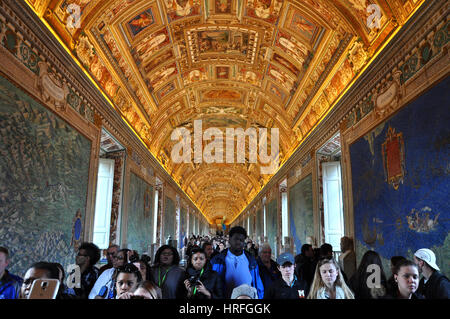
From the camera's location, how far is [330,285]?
3717 mm

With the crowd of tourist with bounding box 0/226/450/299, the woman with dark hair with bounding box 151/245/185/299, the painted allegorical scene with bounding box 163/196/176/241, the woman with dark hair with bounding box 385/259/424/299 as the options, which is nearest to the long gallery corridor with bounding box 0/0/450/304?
the crowd of tourist with bounding box 0/226/450/299

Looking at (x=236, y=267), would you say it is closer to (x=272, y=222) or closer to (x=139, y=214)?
(x=139, y=214)

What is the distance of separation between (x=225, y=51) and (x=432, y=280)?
40.3ft

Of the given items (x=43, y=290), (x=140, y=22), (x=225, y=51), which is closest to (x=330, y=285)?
(x=43, y=290)

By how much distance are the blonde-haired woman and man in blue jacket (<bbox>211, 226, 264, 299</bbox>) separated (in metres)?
1.12

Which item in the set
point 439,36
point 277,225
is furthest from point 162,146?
point 439,36

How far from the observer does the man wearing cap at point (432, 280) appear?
3.90 meters

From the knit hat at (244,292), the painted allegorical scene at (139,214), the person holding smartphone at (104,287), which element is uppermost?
the painted allegorical scene at (139,214)

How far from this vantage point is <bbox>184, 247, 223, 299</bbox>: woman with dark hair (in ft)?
13.5

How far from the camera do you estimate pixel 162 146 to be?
69.2 ft

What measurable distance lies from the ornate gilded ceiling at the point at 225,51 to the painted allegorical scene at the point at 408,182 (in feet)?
7.63

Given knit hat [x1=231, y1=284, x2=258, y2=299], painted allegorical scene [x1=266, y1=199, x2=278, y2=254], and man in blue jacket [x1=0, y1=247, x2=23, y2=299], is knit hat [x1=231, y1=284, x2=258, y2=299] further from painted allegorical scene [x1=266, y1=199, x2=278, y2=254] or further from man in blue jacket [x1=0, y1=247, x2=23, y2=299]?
painted allegorical scene [x1=266, y1=199, x2=278, y2=254]

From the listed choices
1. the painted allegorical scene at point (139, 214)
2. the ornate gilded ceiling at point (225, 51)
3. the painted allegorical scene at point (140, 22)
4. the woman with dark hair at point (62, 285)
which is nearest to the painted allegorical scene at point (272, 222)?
the ornate gilded ceiling at point (225, 51)

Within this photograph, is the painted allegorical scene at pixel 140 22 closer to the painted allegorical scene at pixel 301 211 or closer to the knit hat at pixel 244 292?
the painted allegorical scene at pixel 301 211
